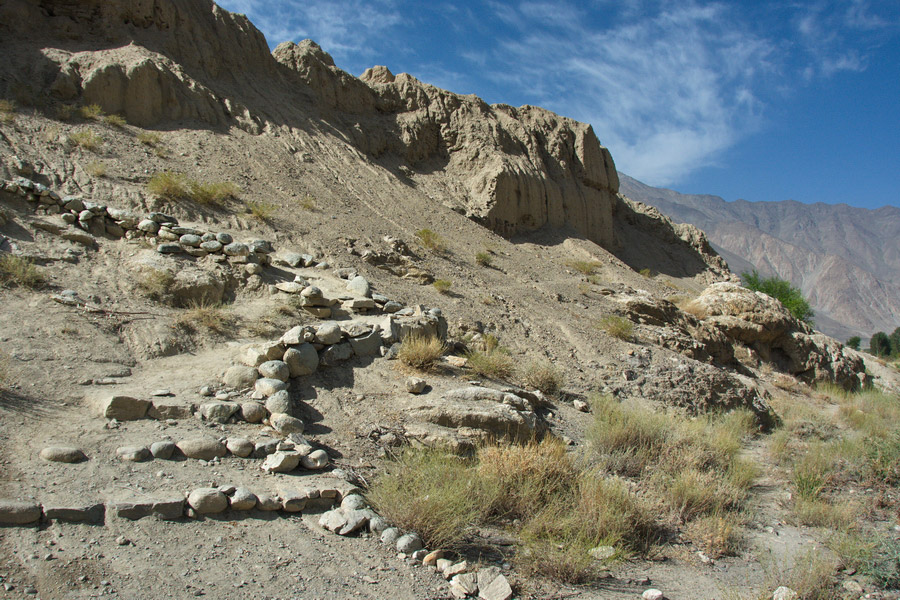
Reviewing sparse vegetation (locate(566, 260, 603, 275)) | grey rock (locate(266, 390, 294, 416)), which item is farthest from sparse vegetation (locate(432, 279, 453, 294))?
sparse vegetation (locate(566, 260, 603, 275))

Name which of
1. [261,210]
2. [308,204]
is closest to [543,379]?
[261,210]

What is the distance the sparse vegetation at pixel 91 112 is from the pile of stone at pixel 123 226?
6040 millimetres

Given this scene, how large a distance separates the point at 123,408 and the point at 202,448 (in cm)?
95

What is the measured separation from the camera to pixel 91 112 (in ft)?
45.2

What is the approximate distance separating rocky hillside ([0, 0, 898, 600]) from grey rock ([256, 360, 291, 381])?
0.03 m

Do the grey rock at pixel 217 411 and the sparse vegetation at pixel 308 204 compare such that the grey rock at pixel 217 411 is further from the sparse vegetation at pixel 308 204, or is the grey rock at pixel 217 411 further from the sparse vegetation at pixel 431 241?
the sparse vegetation at pixel 431 241

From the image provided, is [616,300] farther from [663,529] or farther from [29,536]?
[29,536]

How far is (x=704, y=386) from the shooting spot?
32.3 feet

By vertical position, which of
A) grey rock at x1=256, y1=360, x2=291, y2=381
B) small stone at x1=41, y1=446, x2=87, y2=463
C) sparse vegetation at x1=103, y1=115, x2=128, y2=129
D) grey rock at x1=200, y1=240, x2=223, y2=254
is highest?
sparse vegetation at x1=103, y1=115, x2=128, y2=129

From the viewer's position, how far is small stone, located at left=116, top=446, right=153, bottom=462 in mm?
4160

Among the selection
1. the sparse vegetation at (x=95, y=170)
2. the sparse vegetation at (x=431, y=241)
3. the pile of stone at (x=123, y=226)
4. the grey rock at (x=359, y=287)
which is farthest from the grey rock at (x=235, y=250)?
the sparse vegetation at (x=431, y=241)

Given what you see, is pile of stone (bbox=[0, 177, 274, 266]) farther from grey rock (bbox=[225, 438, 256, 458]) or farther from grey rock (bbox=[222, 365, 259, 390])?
grey rock (bbox=[225, 438, 256, 458])

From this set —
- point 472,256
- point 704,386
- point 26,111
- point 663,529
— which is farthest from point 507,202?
point 663,529

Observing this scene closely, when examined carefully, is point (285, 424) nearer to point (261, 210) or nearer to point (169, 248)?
point (169, 248)
